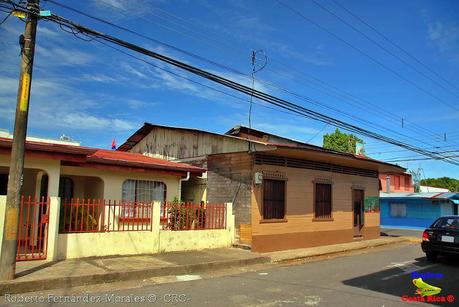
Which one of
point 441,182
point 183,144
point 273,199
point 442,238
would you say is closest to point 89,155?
point 183,144

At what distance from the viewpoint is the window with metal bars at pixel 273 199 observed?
1487cm

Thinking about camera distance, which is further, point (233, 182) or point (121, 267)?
point (233, 182)

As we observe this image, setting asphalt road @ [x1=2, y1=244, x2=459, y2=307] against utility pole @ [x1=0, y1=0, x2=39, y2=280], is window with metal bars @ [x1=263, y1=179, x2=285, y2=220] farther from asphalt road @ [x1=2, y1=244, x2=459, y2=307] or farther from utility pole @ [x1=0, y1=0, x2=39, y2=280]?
utility pole @ [x1=0, y1=0, x2=39, y2=280]

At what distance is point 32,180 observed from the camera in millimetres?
14102

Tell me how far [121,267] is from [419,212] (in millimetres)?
30073

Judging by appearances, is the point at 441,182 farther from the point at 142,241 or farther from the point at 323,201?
the point at 142,241

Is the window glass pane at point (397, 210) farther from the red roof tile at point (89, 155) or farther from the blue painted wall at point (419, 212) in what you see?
the red roof tile at point (89, 155)

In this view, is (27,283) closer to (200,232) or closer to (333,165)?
(200,232)

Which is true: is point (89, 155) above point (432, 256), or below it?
above

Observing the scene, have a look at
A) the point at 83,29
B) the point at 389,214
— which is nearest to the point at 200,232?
the point at 83,29

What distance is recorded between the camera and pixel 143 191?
15.0 m

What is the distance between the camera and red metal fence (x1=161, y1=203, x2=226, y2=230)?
13414 mm

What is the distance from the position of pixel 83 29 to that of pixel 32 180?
7.05 metres

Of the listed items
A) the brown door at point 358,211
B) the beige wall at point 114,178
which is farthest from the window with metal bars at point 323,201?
the beige wall at point 114,178
